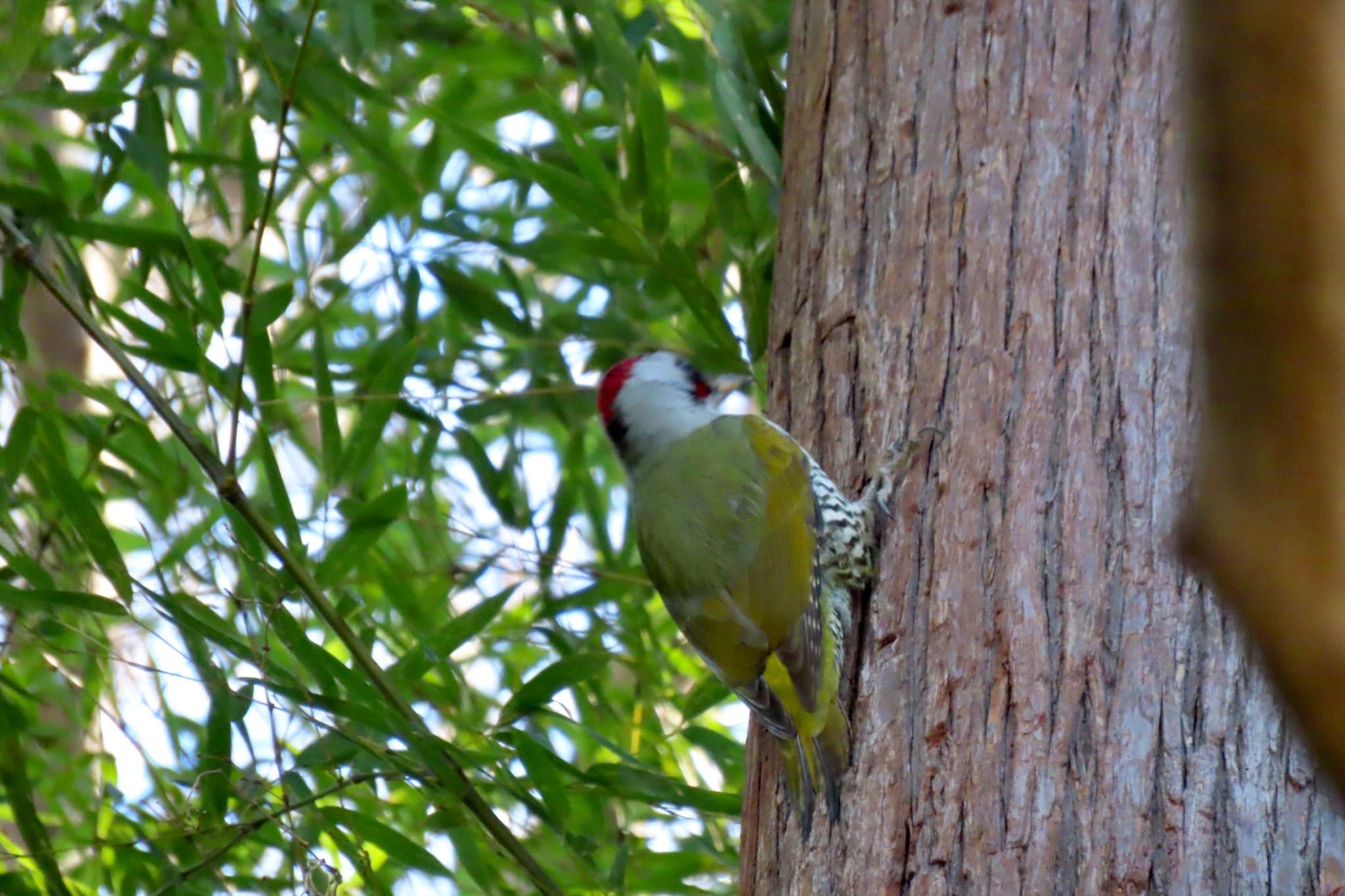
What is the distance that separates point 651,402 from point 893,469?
1.05 meters

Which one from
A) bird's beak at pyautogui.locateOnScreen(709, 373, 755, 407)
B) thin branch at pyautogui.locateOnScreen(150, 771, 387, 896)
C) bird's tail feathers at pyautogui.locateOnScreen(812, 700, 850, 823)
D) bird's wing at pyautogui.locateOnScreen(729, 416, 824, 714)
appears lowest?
thin branch at pyautogui.locateOnScreen(150, 771, 387, 896)

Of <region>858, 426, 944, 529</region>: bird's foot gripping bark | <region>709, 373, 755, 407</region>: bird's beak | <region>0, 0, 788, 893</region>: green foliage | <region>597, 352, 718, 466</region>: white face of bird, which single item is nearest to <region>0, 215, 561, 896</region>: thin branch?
<region>0, 0, 788, 893</region>: green foliage

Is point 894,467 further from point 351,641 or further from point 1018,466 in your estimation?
point 351,641

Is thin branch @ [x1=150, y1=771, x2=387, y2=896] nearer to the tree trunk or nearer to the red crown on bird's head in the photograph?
the tree trunk

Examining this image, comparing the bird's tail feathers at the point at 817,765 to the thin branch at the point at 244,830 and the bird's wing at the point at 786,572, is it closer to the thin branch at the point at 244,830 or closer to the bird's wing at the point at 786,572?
the bird's wing at the point at 786,572

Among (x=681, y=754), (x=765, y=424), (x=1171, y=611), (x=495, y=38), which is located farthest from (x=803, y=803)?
(x=495, y=38)

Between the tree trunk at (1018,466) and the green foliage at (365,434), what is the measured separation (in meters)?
0.49

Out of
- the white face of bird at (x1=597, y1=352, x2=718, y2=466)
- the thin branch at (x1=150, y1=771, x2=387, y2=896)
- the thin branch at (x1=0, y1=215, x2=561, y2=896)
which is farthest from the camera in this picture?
the white face of bird at (x1=597, y1=352, x2=718, y2=466)

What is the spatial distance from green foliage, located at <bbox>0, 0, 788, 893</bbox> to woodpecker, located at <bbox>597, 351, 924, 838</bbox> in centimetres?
21

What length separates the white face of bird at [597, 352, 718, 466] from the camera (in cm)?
306

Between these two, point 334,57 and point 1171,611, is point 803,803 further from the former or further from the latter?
point 334,57

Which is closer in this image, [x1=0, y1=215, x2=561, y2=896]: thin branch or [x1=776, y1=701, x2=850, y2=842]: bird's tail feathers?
[x1=776, y1=701, x2=850, y2=842]: bird's tail feathers

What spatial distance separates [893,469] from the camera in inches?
82.1

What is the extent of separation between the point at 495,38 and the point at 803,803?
2253 millimetres
